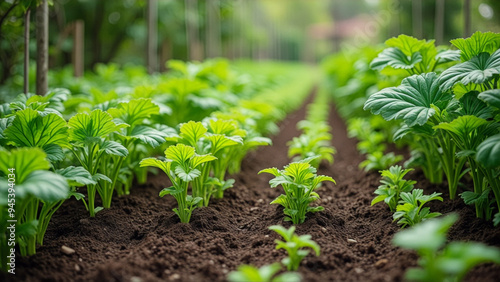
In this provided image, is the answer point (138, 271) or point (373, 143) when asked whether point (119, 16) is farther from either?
point (138, 271)

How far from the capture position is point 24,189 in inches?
64.0

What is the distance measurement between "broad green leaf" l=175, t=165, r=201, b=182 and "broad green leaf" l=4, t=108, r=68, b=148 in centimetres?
66

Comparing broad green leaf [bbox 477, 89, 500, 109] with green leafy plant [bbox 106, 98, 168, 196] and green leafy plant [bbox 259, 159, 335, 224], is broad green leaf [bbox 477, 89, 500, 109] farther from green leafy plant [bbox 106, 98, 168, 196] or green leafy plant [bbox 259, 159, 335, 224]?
green leafy plant [bbox 106, 98, 168, 196]

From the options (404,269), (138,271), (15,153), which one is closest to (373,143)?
(404,269)

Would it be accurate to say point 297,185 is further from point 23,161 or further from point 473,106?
point 23,161

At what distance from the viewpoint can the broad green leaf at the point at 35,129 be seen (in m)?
2.21

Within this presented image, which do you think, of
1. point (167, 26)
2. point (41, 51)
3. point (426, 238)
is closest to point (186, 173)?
point (426, 238)

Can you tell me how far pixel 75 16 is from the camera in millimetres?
11438

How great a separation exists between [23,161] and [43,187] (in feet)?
0.68

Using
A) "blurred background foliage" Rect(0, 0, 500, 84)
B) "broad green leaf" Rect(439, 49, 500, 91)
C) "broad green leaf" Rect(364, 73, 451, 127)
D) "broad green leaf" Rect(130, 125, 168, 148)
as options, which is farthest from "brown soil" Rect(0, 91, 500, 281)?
"blurred background foliage" Rect(0, 0, 500, 84)

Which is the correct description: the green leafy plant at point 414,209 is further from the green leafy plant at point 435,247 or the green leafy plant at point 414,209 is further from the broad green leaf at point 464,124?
the green leafy plant at point 435,247

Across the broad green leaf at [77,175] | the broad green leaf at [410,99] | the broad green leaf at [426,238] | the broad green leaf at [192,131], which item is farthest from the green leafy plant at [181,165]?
the broad green leaf at [426,238]

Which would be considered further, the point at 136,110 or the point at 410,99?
the point at 136,110

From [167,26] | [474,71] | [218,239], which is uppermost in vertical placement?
[167,26]
